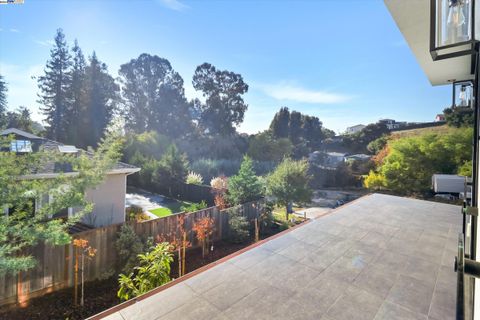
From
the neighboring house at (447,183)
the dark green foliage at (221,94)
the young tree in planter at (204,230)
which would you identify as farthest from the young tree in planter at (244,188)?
the dark green foliage at (221,94)

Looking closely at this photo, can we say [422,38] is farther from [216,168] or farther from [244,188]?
[216,168]

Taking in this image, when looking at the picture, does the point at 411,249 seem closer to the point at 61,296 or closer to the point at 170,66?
the point at 61,296

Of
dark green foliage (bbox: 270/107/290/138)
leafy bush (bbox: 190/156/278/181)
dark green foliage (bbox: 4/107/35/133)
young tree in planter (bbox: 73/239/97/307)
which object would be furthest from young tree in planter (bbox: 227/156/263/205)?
dark green foliage (bbox: 270/107/290/138)

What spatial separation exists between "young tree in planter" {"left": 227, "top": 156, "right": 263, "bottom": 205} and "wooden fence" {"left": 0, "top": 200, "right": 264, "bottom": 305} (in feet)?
9.19

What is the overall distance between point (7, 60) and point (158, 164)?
31.4 ft

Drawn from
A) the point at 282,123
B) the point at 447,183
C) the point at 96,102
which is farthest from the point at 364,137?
the point at 96,102

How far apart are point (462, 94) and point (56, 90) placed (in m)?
31.6

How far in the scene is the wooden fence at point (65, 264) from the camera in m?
4.13

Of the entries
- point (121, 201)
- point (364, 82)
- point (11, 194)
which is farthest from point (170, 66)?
point (11, 194)

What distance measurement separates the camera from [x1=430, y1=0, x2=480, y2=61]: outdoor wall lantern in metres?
1.23

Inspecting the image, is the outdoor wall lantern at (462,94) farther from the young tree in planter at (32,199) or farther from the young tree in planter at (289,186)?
the young tree in planter at (289,186)

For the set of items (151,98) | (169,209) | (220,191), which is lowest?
(169,209)

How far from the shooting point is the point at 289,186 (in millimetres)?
9453

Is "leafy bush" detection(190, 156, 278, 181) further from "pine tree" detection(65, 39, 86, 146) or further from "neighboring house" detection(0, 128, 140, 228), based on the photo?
"pine tree" detection(65, 39, 86, 146)
